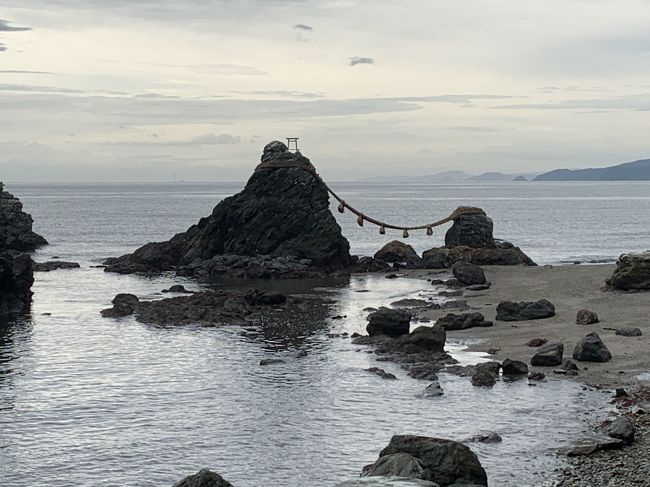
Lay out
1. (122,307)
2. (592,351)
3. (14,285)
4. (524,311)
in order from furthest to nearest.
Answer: (14,285) → (122,307) → (524,311) → (592,351)

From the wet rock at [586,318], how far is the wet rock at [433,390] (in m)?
14.6

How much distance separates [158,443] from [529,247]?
3505 inches

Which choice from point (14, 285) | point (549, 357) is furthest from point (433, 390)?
point (14, 285)

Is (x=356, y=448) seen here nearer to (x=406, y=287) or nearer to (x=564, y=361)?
(x=564, y=361)

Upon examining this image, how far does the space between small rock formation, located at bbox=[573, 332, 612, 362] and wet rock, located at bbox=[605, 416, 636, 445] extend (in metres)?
10.0

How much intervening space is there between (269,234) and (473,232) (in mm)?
20551

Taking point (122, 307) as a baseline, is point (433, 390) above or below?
below

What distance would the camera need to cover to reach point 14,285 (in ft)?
186

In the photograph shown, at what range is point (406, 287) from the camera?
67.6m

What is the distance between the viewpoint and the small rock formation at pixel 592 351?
3712 cm

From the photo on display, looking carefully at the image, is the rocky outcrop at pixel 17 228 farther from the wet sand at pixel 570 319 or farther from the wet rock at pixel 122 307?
the wet sand at pixel 570 319

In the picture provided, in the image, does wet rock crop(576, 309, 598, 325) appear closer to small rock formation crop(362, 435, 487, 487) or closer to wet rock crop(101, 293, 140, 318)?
small rock formation crop(362, 435, 487, 487)

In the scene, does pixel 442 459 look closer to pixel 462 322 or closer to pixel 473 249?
pixel 462 322

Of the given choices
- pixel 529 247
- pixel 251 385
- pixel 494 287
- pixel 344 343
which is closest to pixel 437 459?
pixel 251 385
